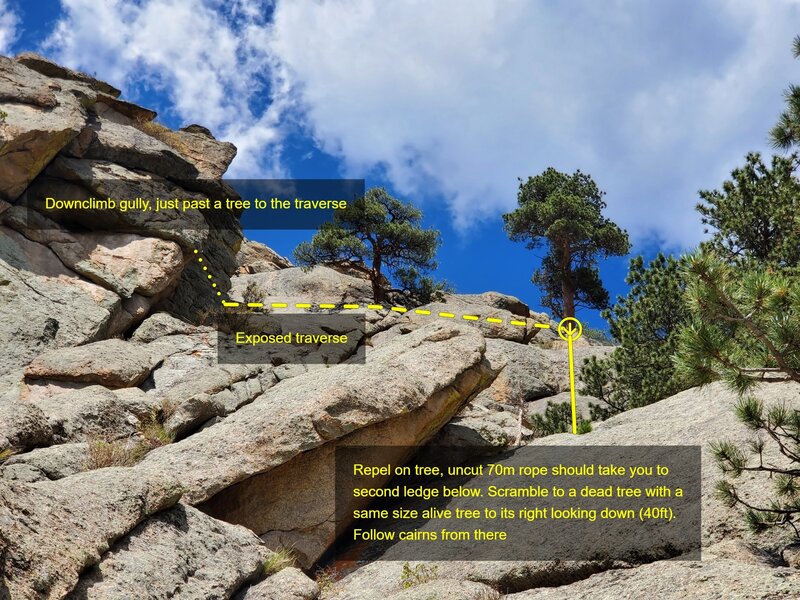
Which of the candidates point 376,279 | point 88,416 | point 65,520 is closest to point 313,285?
point 376,279

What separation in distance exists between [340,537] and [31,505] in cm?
800

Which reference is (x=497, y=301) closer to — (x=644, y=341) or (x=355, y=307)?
(x=355, y=307)

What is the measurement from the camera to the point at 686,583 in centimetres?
917

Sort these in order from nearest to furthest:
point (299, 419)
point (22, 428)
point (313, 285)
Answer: point (299, 419) < point (22, 428) < point (313, 285)

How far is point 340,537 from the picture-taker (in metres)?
15.7

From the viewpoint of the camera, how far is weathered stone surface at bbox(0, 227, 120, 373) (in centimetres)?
2250

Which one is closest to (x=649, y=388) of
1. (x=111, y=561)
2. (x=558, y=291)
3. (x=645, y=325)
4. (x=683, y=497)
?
(x=645, y=325)

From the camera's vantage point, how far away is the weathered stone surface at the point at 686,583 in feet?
27.8

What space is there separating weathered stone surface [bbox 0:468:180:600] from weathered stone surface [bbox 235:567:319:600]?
1.82 metres

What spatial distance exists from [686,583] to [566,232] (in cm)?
3438

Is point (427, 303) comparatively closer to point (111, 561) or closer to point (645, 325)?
point (645, 325)

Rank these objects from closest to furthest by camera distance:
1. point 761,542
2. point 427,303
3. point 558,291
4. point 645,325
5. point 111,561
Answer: point 111,561 < point 761,542 < point 645,325 < point 427,303 < point 558,291

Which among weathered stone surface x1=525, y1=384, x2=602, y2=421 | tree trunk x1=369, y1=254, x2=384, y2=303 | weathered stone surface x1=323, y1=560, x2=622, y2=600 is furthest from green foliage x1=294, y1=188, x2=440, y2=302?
weathered stone surface x1=323, y1=560, x2=622, y2=600

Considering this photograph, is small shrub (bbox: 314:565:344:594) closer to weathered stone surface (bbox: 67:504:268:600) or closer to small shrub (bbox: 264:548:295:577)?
small shrub (bbox: 264:548:295:577)
